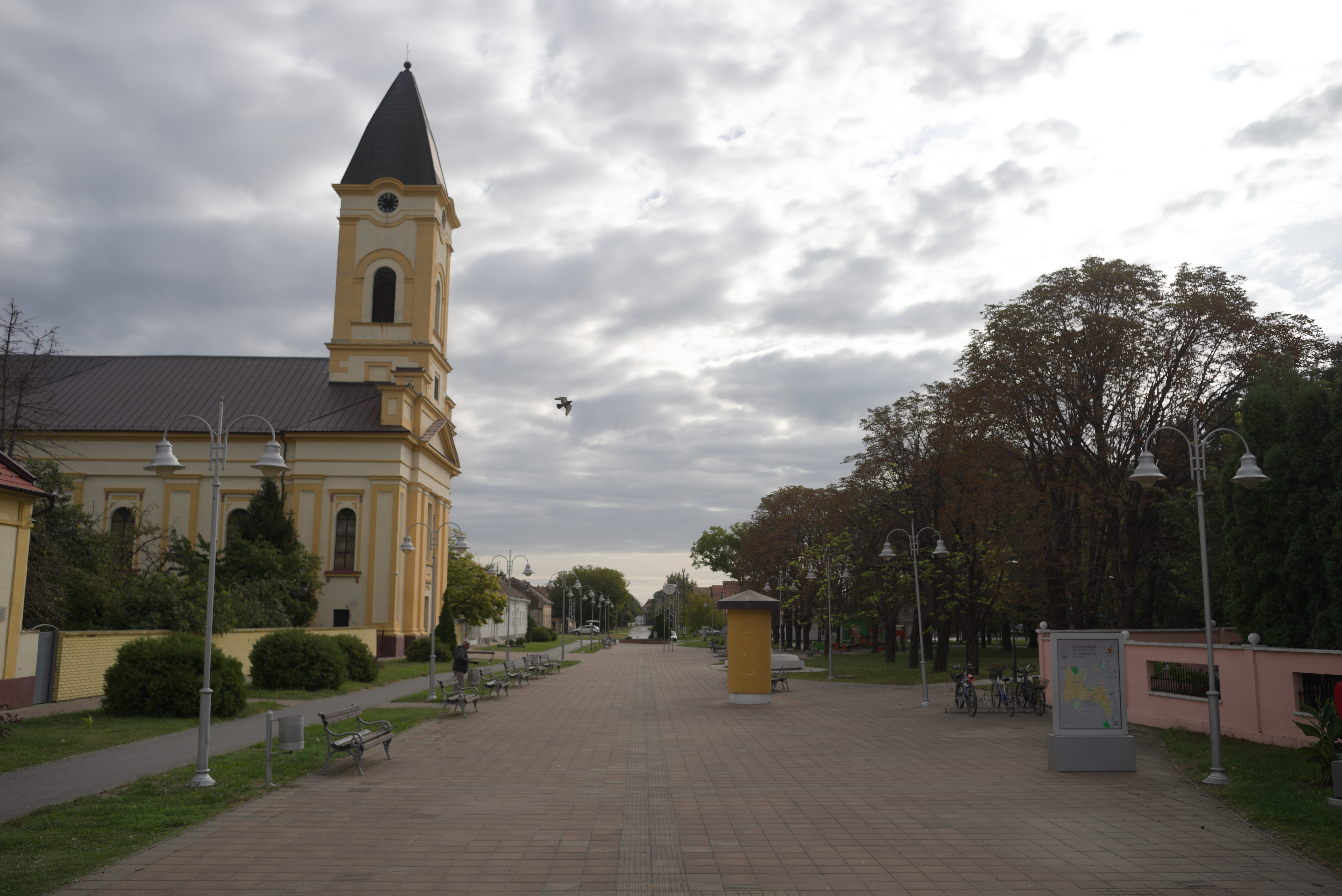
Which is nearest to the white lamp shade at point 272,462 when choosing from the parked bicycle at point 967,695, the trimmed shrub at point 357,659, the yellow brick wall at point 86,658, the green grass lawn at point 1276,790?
the yellow brick wall at point 86,658

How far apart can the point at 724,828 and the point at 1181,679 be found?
13.1m

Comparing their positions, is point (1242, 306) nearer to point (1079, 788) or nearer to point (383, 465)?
point (1079, 788)

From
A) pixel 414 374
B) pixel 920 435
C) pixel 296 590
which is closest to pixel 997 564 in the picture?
pixel 920 435

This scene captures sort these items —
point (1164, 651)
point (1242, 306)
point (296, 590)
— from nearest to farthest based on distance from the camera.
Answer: point (1164, 651) → point (1242, 306) → point (296, 590)

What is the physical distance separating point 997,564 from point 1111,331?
907 cm

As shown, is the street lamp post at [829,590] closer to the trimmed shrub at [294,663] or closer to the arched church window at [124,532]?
the trimmed shrub at [294,663]

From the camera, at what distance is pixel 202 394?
173 ft

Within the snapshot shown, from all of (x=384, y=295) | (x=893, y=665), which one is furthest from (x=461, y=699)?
(x=384, y=295)

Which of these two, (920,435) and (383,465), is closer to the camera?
(920,435)

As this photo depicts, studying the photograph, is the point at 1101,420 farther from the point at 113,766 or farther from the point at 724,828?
the point at 113,766

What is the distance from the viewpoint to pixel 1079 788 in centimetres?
1227

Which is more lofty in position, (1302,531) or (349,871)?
(1302,531)

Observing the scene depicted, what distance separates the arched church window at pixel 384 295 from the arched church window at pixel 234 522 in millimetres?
12893

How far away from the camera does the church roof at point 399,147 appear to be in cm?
5378
